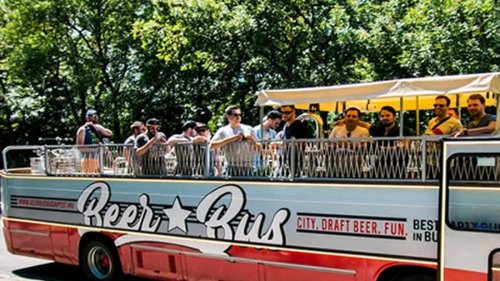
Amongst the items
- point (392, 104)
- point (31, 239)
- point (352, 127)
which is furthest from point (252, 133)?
point (31, 239)

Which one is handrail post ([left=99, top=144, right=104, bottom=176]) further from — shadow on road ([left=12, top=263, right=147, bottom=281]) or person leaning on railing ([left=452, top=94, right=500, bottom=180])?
person leaning on railing ([left=452, top=94, right=500, bottom=180])

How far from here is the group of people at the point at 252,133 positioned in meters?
6.14

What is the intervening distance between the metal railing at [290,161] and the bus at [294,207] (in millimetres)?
15

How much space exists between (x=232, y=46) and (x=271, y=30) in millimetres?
1570

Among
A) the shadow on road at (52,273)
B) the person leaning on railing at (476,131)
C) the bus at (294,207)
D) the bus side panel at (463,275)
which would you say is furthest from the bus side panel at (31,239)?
the person leaning on railing at (476,131)

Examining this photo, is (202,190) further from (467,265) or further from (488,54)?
(488,54)

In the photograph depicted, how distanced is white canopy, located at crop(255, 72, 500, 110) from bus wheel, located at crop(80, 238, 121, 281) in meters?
3.70

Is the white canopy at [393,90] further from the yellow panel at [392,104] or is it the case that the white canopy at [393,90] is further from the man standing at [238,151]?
the yellow panel at [392,104]

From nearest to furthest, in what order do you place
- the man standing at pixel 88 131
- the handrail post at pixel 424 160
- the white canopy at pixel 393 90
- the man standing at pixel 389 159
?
1. the white canopy at pixel 393 90
2. the handrail post at pixel 424 160
3. the man standing at pixel 389 159
4. the man standing at pixel 88 131

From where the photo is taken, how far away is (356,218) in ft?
19.7

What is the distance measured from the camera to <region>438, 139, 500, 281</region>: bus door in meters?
4.99

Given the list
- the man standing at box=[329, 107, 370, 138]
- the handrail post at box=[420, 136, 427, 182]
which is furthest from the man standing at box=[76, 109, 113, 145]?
the handrail post at box=[420, 136, 427, 182]

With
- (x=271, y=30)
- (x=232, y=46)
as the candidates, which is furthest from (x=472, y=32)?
(x=232, y=46)

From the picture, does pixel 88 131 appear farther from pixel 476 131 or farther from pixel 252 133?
pixel 476 131
